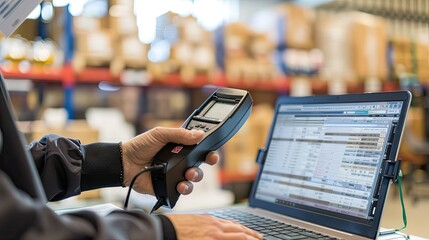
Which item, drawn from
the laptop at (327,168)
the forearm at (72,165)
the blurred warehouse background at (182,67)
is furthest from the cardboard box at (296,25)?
the forearm at (72,165)

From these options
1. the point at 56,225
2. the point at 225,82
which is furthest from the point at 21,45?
the point at 56,225

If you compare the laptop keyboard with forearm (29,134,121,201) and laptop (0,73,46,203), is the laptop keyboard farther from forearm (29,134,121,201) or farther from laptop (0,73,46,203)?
laptop (0,73,46,203)

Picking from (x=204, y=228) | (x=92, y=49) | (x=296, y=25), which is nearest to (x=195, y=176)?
(x=204, y=228)

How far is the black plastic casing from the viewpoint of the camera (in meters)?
0.97

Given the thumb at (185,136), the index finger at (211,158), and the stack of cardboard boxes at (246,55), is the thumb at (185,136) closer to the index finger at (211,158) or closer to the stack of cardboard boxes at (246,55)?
the index finger at (211,158)

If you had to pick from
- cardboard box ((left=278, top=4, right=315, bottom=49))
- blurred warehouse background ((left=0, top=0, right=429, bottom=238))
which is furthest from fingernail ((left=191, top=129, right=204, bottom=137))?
cardboard box ((left=278, top=4, right=315, bottom=49))

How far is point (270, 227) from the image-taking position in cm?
96

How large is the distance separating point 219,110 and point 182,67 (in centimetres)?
229

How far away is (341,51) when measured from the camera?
4246mm

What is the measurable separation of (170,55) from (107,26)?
1.57 feet

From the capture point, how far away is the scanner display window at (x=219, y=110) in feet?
3.32

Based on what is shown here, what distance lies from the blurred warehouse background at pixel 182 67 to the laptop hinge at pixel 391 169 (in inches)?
47.9

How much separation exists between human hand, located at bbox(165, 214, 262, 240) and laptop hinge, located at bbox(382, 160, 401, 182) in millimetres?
300

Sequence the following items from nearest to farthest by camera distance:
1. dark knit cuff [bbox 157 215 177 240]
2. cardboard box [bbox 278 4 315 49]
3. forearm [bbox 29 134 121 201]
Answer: dark knit cuff [bbox 157 215 177 240] → forearm [bbox 29 134 121 201] → cardboard box [bbox 278 4 315 49]
